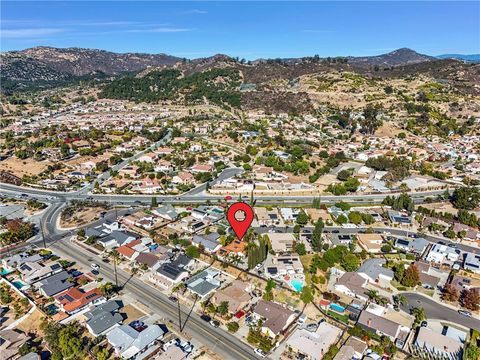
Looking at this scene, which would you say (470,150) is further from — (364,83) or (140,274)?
(140,274)

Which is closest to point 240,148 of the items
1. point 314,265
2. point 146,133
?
point 146,133

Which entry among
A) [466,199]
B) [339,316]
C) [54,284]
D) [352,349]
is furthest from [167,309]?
[466,199]

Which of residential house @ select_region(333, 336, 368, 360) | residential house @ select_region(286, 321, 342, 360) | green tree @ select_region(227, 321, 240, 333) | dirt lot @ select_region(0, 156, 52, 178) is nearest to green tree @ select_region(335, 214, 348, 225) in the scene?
residential house @ select_region(286, 321, 342, 360)

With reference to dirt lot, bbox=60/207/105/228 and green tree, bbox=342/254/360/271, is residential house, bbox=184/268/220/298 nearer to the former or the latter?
green tree, bbox=342/254/360/271

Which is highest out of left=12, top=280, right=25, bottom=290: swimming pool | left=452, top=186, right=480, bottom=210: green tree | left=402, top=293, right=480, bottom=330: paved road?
left=452, top=186, right=480, bottom=210: green tree

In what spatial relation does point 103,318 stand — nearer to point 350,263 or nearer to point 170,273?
point 170,273

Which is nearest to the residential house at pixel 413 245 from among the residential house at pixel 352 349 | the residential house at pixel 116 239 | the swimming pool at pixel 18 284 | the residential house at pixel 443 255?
the residential house at pixel 443 255
